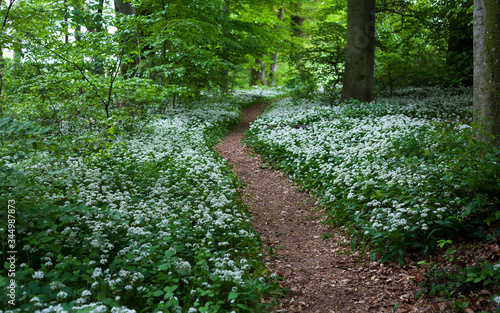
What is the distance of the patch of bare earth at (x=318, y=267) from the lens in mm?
3965

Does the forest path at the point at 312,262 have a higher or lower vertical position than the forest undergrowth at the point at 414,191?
lower

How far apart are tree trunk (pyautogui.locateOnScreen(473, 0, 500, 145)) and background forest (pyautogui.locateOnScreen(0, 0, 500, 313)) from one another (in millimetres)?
613

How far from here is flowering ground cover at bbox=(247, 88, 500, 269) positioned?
4.54 meters

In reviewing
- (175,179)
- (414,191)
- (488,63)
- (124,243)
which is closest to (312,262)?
(414,191)

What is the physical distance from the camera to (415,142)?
683cm

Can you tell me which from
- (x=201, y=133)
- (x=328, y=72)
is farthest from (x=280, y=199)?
(x=328, y=72)

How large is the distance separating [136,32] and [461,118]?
371 inches

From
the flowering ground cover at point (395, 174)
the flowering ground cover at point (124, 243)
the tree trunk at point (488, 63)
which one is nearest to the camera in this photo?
the flowering ground cover at point (124, 243)

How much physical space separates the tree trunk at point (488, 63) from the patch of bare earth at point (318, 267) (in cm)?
323

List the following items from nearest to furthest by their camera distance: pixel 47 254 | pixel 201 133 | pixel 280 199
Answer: pixel 47 254, pixel 280 199, pixel 201 133

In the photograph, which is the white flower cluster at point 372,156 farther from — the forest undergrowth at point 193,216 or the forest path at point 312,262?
the forest path at point 312,262

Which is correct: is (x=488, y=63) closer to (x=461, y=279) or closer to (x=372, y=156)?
(x=372, y=156)

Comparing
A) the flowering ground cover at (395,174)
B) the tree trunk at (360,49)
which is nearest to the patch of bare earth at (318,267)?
the flowering ground cover at (395,174)

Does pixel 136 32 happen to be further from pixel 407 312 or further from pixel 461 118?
pixel 461 118
